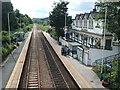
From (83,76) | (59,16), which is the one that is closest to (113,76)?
(83,76)

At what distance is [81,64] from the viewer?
22047 millimetres

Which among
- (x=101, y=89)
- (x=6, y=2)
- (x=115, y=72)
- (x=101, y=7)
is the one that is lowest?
(x=101, y=89)

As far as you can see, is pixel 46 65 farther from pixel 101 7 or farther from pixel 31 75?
pixel 101 7

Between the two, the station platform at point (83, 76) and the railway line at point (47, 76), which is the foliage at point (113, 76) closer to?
the station platform at point (83, 76)

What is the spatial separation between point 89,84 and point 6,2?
120 feet

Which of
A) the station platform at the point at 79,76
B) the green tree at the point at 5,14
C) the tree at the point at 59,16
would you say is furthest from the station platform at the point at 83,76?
the green tree at the point at 5,14

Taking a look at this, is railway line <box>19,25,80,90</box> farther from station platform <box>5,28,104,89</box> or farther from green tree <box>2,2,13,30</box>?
green tree <box>2,2,13,30</box>

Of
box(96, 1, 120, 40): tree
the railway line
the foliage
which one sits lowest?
the railway line

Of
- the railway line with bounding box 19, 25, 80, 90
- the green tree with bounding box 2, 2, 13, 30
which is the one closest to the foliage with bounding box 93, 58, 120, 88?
the railway line with bounding box 19, 25, 80, 90

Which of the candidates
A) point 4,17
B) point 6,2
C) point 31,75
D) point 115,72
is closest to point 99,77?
point 115,72

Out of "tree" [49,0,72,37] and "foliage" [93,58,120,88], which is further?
"tree" [49,0,72,37]

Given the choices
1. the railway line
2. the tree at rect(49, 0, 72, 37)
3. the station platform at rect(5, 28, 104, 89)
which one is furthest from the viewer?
the tree at rect(49, 0, 72, 37)

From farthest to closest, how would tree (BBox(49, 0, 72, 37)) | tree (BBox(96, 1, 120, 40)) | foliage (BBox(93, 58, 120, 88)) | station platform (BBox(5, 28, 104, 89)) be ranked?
tree (BBox(49, 0, 72, 37)), tree (BBox(96, 1, 120, 40)), station platform (BBox(5, 28, 104, 89)), foliage (BBox(93, 58, 120, 88))

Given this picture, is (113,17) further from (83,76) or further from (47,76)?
(47,76)
